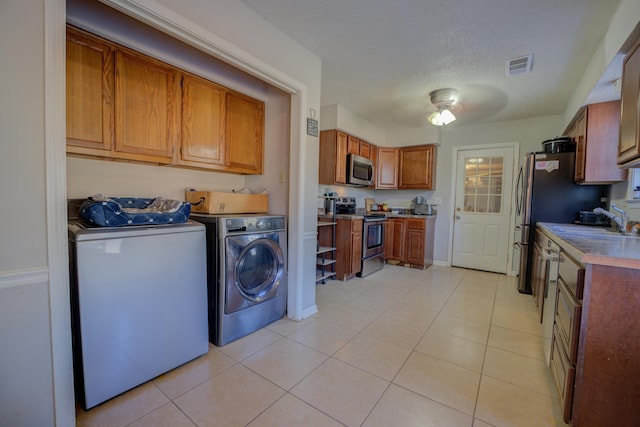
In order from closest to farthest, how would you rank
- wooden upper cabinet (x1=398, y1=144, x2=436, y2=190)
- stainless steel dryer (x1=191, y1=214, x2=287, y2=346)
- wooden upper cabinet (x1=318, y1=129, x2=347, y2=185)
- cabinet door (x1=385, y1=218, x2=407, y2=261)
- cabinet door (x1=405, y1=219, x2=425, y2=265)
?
stainless steel dryer (x1=191, y1=214, x2=287, y2=346)
wooden upper cabinet (x1=318, y1=129, x2=347, y2=185)
cabinet door (x1=405, y1=219, x2=425, y2=265)
cabinet door (x1=385, y1=218, x2=407, y2=261)
wooden upper cabinet (x1=398, y1=144, x2=436, y2=190)

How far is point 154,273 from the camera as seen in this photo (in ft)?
5.16

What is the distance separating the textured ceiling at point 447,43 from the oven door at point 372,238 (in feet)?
5.80

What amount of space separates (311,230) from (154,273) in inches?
52.4

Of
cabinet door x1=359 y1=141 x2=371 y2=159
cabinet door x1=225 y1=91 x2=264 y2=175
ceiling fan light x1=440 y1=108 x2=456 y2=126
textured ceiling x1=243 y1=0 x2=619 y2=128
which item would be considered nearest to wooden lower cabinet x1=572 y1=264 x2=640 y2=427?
textured ceiling x1=243 y1=0 x2=619 y2=128

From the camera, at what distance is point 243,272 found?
2.11 meters

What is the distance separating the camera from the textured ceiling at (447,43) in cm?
183

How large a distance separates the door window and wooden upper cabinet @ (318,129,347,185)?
2.23 meters

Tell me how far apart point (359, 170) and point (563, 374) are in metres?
3.23

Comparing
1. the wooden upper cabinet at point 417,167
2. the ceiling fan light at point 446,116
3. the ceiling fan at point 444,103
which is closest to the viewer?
the ceiling fan at point 444,103

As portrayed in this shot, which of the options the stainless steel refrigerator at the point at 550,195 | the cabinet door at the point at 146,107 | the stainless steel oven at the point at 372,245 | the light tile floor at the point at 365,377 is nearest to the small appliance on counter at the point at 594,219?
the stainless steel refrigerator at the point at 550,195

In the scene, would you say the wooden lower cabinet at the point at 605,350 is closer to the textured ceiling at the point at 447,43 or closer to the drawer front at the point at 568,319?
the drawer front at the point at 568,319

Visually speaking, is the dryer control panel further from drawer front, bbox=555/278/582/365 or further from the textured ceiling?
drawer front, bbox=555/278/582/365

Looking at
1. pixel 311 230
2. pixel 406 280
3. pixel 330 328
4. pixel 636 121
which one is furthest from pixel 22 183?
pixel 406 280

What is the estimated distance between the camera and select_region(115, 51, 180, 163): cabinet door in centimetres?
179
